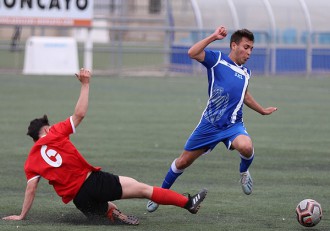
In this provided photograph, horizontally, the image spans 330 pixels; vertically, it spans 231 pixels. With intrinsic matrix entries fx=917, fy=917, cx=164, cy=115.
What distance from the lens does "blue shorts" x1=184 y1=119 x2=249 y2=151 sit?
9617 millimetres

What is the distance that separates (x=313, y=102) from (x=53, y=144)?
47.3ft

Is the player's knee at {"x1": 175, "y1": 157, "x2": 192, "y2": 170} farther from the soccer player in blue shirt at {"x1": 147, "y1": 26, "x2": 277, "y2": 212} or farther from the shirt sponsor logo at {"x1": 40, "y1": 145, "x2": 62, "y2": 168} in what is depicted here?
the shirt sponsor logo at {"x1": 40, "y1": 145, "x2": 62, "y2": 168}

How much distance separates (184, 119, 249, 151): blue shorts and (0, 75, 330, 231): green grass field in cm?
64

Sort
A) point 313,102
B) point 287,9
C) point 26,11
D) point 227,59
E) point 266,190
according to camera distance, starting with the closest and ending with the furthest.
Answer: point 227,59 → point 266,190 → point 313,102 → point 26,11 → point 287,9

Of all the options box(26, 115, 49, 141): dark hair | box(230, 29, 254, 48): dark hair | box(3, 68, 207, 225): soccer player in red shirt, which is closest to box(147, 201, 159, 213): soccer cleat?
box(3, 68, 207, 225): soccer player in red shirt

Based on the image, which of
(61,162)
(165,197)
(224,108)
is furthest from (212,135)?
(61,162)

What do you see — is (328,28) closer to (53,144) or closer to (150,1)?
(150,1)

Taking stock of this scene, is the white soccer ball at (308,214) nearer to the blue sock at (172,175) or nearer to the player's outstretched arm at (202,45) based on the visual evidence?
the blue sock at (172,175)

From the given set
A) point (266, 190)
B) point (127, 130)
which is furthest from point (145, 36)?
point (266, 190)

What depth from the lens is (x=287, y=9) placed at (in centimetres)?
3172

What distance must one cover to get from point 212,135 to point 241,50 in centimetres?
96

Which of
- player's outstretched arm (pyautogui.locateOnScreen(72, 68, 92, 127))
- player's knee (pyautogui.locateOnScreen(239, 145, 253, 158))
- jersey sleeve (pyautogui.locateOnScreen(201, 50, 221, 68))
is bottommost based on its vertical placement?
player's knee (pyautogui.locateOnScreen(239, 145, 253, 158))

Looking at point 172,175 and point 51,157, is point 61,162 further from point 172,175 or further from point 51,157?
point 172,175

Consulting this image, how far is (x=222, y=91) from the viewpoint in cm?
960
